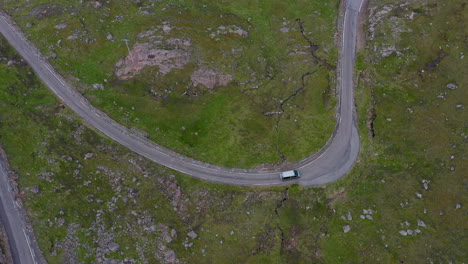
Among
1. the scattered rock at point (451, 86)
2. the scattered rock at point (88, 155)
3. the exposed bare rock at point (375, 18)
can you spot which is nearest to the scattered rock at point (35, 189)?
the scattered rock at point (88, 155)

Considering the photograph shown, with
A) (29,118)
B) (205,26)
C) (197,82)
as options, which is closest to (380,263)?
(197,82)

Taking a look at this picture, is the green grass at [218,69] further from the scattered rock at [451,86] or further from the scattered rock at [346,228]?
the scattered rock at [451,86]

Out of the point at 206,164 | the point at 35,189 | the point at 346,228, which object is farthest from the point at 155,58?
the point at 346,228

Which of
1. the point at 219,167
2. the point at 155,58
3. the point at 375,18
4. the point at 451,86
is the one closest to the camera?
the point at 219,167

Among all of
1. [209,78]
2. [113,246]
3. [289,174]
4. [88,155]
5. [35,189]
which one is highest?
[209,78]

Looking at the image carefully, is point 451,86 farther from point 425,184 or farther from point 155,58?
point 155,58
